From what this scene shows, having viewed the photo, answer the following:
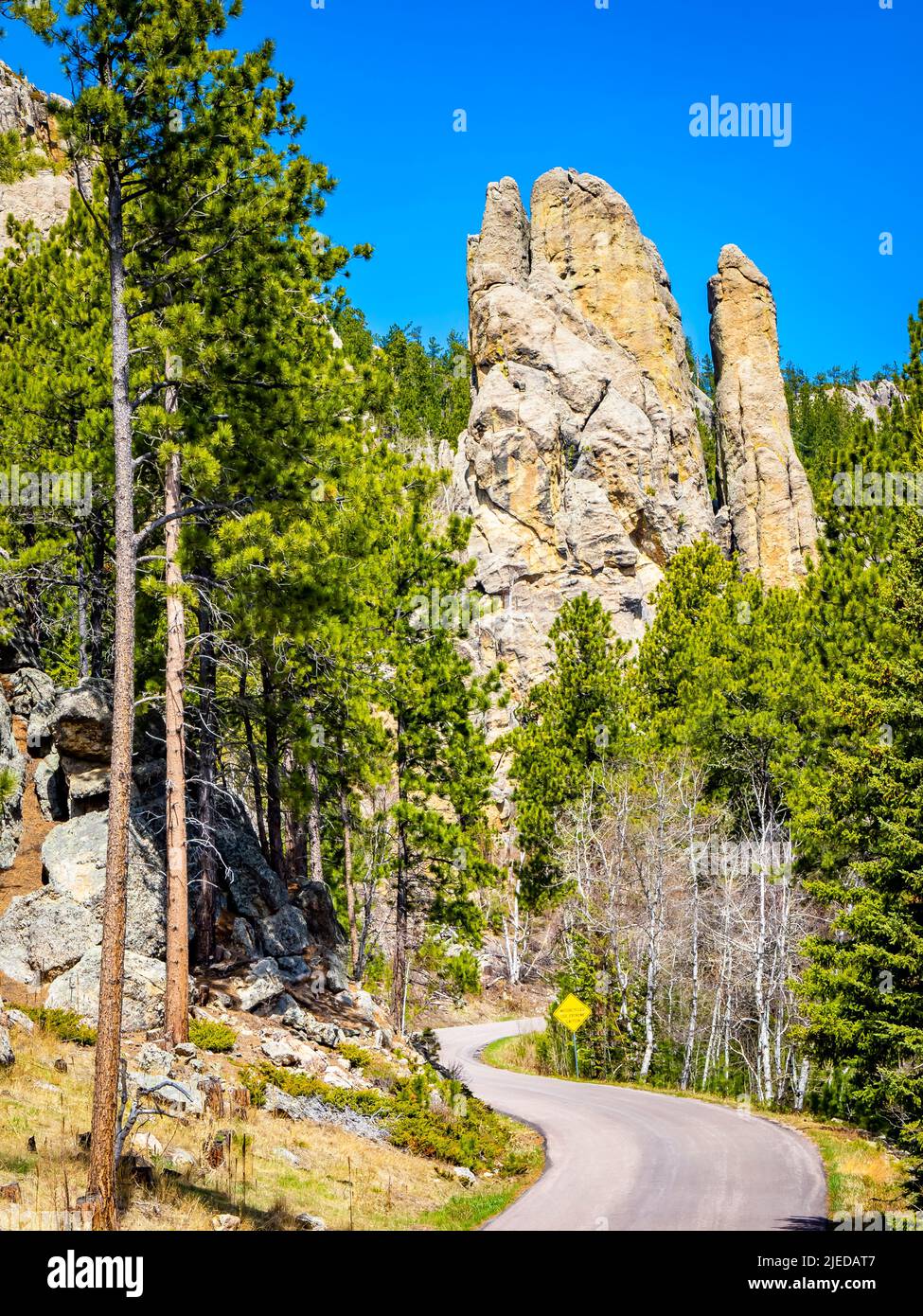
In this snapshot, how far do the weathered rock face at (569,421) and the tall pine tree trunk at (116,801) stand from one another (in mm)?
48905

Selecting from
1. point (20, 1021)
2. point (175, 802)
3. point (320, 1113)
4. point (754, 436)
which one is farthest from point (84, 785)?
point (754, 436)

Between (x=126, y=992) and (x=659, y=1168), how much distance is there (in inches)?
333

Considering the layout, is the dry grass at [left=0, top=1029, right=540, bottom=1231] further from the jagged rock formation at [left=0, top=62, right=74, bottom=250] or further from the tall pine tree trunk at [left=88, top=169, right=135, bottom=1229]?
the jagged rock formation at [left=0, top=62, right=74, bottom=250]

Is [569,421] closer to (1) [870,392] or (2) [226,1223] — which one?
(2) [226,1223]

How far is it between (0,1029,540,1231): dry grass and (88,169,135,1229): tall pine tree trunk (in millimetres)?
414

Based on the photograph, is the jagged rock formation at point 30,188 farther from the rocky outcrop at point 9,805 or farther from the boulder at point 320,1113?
the boulder at point 320,1113

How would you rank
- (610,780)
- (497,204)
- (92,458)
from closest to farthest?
(92,458) < (610,780) < (497,204)

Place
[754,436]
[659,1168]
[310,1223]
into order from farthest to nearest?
[754,436] → [659,1168] → [310,1223]

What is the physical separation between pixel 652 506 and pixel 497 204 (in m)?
24.6

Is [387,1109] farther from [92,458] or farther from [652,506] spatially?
[652,506]

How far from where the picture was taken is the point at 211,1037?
1477 centimetres

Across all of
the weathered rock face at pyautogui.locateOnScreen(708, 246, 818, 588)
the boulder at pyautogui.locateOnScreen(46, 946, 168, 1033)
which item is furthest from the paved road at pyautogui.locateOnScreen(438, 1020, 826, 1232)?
the weathered rock face at pyautogui.locateOnScreen(708, 246, 818, 588)
